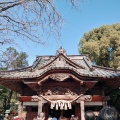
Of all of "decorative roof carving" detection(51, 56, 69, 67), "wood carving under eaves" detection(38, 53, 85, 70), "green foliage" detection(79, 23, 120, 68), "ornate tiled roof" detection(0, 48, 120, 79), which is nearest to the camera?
"ornate tiled roof" detection(0, 48, 120, 79)

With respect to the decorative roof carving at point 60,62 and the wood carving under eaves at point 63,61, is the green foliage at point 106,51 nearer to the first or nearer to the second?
the wood carving under eaves at point 63,61

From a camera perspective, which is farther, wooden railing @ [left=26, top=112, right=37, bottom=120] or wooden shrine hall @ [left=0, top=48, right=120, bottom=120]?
wooden railing @ [left=26, top=112, right=37, bottom=120]

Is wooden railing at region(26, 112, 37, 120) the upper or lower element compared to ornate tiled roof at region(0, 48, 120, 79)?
lower

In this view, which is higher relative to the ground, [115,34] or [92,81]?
[115,34]

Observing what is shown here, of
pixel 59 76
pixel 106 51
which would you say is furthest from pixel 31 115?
pixel 106 51

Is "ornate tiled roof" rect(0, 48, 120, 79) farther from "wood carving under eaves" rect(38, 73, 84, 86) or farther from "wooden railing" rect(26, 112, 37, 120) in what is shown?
"wooden railing" rect(26, 112, 37, 120)

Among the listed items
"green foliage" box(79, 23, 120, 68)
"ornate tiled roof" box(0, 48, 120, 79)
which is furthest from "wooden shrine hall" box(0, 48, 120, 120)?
"green foliage" box(79, 23, 120, 68)

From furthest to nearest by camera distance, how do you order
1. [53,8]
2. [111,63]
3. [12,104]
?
→ [12,104]
[111,63]
[53,8]

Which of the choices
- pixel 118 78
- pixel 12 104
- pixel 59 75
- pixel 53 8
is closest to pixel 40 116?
pixel 59 75

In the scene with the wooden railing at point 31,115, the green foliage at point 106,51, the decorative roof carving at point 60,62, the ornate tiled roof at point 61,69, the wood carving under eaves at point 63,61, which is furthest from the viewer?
the green foliage at point 106,51

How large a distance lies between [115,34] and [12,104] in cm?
2142

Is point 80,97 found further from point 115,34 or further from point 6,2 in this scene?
point 115,34

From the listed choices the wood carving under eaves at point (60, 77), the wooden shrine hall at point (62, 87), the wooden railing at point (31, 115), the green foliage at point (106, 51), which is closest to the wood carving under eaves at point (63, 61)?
the wooden shrine hall at point (62, 87)

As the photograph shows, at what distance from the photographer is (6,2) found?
5.43 metres
